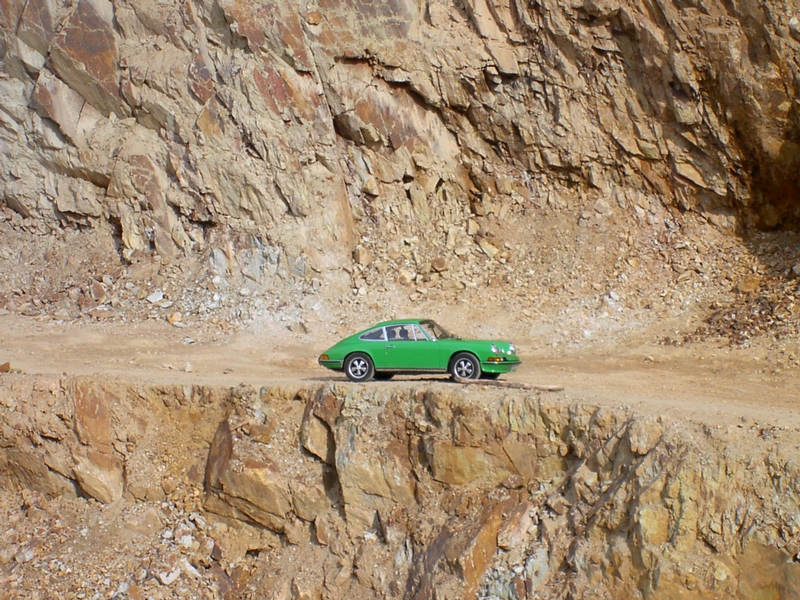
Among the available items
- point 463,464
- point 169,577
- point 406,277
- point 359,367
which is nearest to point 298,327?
point 406,277

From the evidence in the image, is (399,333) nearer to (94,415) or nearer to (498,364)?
(498,364)

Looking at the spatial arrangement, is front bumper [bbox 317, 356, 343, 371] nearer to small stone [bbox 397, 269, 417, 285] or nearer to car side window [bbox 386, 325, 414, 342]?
car side window [bbox 386, 325, 414, 342]

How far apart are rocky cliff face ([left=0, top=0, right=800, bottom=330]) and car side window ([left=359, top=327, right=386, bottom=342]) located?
805cm

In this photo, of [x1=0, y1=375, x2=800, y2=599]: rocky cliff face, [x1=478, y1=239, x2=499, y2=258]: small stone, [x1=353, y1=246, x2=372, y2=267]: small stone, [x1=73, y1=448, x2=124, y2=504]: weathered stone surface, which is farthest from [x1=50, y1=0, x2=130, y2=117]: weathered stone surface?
[x1=73, y1=448, x2=124, y2=504]: weathered stone surface

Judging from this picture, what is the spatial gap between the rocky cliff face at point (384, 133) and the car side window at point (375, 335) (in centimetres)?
805

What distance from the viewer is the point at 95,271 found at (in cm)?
2367

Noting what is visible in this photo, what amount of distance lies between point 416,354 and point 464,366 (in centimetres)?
84

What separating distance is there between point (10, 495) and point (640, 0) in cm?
1944

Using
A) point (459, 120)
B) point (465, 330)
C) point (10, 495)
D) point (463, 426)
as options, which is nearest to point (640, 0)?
point (459, 120)

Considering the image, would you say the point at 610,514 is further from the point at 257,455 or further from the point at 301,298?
the point at 301,298

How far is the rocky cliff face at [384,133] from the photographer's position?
22.5 metres

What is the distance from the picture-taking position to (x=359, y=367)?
1420cm

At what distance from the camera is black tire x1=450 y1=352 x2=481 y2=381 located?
44.1 ft

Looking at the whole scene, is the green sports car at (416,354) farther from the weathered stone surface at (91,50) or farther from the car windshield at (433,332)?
the weathered stone surface at (91,50)
